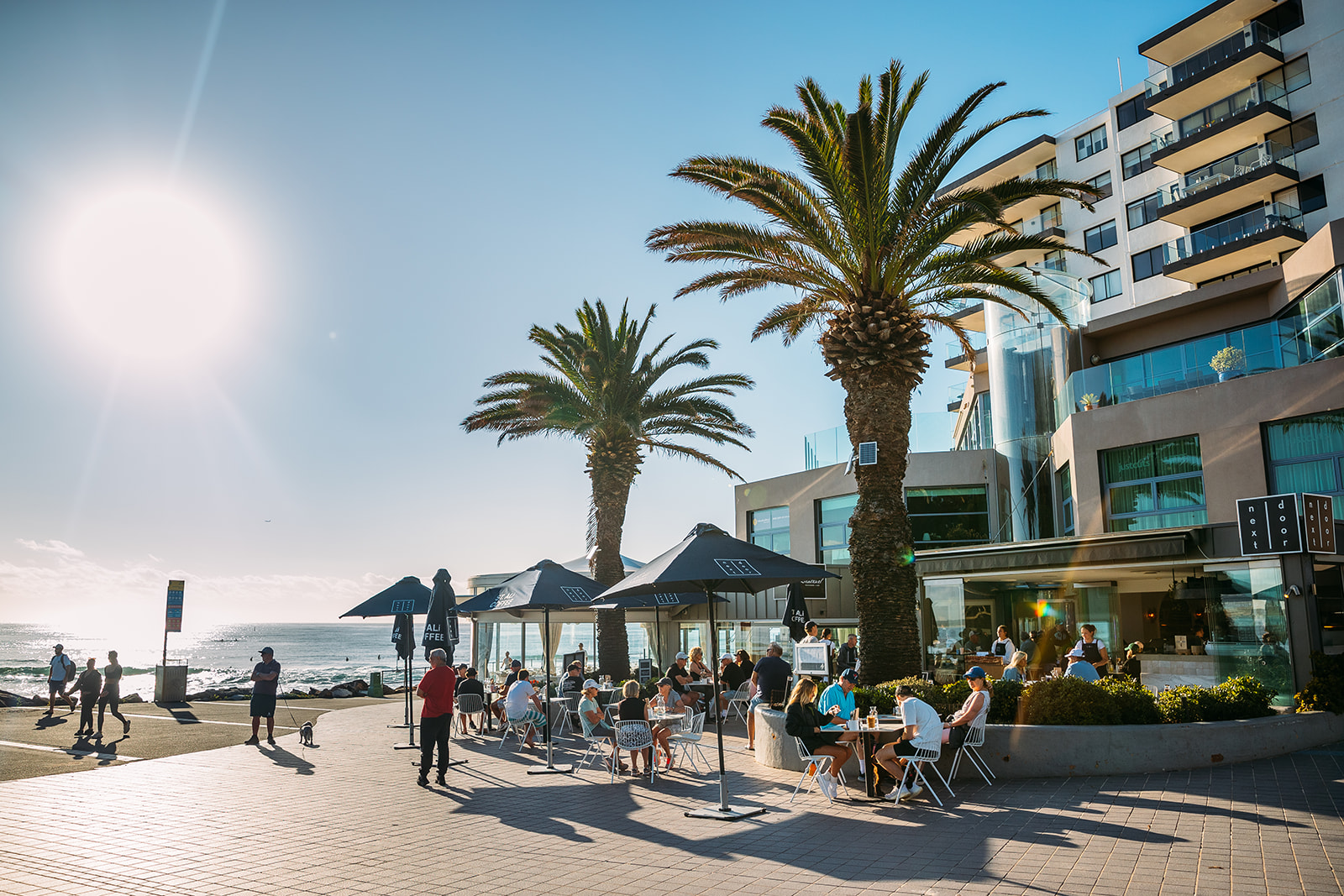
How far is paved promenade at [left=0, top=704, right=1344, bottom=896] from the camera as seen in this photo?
245 inches

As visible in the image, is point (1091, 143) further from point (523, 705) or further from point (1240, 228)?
point (523, 705)

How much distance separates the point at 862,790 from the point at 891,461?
559cm

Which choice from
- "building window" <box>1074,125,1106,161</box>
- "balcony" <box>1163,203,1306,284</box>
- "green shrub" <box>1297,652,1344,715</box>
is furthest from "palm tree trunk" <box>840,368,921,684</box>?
"building window" <box>1074,125,1106,161</box>

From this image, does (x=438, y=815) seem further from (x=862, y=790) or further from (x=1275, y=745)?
(x=1275, y=745)

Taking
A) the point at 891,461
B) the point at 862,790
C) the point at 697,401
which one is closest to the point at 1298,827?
the point at 862,790

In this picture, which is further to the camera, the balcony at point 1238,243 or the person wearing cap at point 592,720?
the balcony at point 1238,243

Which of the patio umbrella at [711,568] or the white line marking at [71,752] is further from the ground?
the patio umbrella at [711,568]

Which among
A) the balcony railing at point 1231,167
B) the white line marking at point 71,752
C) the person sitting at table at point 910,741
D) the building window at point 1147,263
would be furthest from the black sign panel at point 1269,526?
the building window at point 1147,263

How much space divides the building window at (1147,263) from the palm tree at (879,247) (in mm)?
23115

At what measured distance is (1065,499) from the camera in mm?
23359

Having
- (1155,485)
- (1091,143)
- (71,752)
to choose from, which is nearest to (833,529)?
(1155,485)

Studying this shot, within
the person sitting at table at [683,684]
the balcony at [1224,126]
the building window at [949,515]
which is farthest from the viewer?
the balcony at [1224,126]

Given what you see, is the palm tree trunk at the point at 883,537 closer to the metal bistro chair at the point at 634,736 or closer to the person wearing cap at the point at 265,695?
the metal bistro chair at the point at 634,736

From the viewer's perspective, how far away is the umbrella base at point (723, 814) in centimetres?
848
